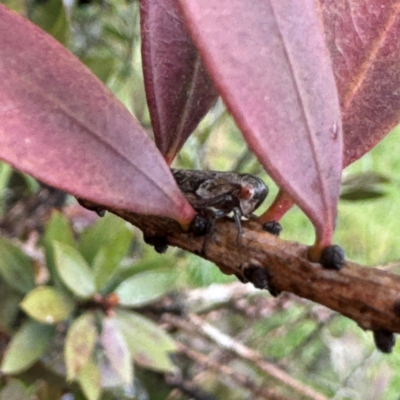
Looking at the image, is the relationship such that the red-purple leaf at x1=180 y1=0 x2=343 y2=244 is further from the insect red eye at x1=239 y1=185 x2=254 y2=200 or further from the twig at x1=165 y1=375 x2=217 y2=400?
the twig at x1=165 y1=375 x2=217 y2=400

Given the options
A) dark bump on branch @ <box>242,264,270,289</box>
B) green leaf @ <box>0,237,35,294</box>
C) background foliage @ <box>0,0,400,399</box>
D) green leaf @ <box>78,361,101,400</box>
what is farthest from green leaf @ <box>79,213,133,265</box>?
dark bump on branch @ <box>242,264,270,289</box>

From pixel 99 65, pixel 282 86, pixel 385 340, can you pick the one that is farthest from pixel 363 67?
pixel 99 65

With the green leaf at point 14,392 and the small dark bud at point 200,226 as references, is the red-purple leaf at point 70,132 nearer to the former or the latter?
the small dark bud at point 200,226

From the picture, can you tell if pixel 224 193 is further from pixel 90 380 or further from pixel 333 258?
pixel 90 380

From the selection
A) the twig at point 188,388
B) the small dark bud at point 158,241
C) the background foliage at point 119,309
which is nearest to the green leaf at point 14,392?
the background foliage at point 119,309

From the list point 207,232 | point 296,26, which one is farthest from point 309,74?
point 207,232
